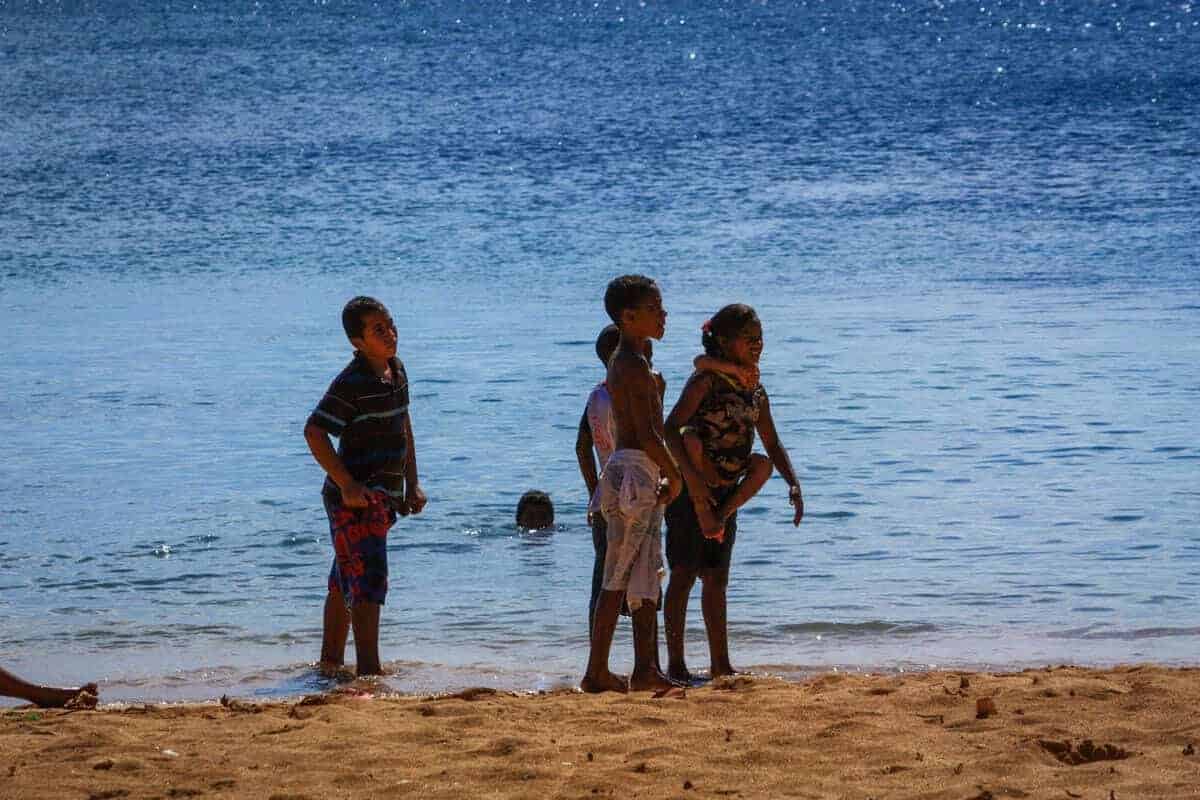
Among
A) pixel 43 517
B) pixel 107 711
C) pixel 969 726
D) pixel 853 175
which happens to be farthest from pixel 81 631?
pixel 853 175

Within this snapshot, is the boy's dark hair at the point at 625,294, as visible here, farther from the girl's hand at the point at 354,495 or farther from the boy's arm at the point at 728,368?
the girl's hand at the point at 354,495

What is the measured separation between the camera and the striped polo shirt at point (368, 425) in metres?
6.89

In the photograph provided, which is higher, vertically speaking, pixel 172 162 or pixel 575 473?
pixel 172 162

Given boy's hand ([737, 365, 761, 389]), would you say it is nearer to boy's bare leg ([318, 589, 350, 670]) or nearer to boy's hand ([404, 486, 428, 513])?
boy's hand ([404, 486, 428, 513])

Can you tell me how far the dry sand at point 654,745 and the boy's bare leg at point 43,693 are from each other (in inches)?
3.3

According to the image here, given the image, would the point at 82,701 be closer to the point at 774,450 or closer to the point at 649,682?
the point at 649,682

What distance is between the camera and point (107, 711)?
21.0ft

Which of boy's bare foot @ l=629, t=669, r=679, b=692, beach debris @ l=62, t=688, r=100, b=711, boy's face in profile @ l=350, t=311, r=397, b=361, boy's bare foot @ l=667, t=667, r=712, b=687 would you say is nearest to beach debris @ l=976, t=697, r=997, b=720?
boy's bare foot @ l=629, t=669, r=679, b=692

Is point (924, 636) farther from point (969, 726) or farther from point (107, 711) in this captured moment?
point (107, 711)

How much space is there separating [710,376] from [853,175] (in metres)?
28.9

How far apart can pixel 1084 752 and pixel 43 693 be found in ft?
11.8

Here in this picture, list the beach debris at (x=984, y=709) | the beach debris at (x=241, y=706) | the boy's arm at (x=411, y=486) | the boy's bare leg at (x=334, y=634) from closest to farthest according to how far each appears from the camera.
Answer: the beach debris at (x=984, y=709), the beach debris at (x=241, y=706), the boy's arm at (x=411, y=486), the boy's bare leg at (x=334, y=634)

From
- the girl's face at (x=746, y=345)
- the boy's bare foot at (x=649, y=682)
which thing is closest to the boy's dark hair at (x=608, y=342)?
the girl's face at (x=746, y=345)

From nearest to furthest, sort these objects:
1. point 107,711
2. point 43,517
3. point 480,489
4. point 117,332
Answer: point 107,711
point 43,517
point 480,489
point 117,332
